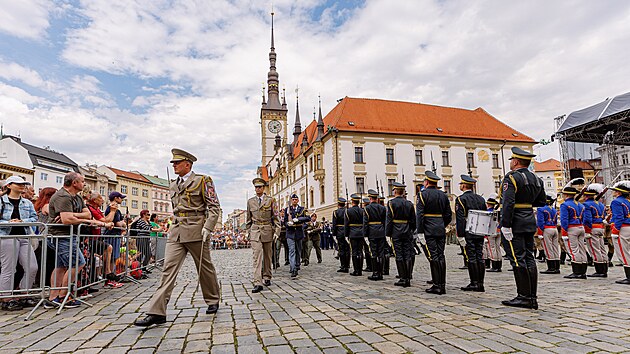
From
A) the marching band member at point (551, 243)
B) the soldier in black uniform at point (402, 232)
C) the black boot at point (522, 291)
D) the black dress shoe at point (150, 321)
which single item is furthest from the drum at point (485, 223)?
the black dress shoe at point (150, 321)

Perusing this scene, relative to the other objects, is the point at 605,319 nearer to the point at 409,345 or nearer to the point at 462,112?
the point at 409,345

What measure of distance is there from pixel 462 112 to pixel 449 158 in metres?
8.53

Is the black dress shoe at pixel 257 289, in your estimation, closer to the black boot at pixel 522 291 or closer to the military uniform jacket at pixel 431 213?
the military uniform jacket at pixel 431 213

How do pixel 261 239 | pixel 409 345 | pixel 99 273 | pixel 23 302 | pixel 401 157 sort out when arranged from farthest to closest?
pixel 401 157, pixel 261 239, pixel 99 273, pixel 23 302, pixel 409 345

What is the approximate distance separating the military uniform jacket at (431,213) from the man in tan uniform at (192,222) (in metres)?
3.61

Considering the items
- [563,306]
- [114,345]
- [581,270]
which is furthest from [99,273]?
[581,270]

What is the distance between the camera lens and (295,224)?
10000mm

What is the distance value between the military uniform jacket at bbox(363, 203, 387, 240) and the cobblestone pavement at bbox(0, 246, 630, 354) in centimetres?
253

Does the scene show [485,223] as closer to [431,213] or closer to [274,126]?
[431,213]

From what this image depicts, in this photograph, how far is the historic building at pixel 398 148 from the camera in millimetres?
43406

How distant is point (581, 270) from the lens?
8719 mm

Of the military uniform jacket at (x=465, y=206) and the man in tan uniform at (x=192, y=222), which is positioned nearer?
the man in tan uniform at (x=192, y=222)

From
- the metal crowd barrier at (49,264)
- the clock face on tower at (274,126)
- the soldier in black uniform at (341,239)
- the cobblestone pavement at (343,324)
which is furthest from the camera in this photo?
the clock face on tower at (274,126)

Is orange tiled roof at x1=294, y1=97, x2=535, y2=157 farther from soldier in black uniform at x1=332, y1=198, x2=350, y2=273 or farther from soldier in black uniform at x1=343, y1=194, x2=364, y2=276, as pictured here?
soldier in black uniform at x1=343, y1=194, x2=364, y2=276
